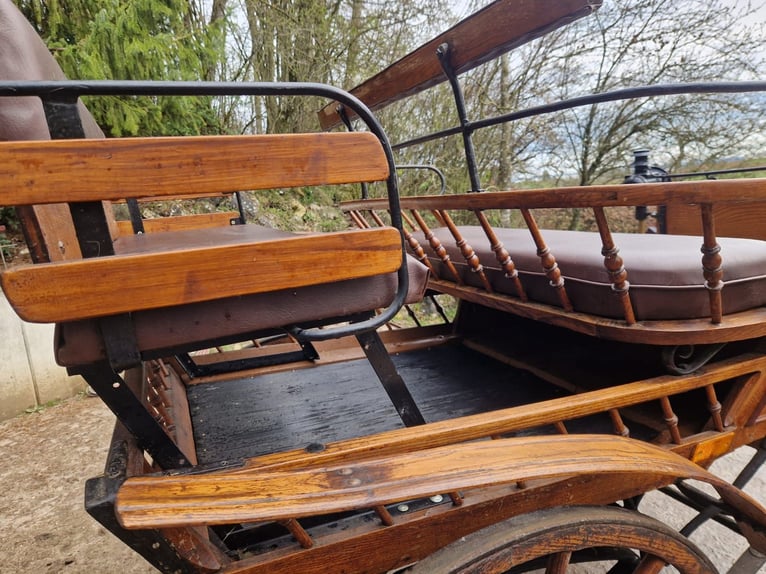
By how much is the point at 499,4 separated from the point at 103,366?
1.50 meters

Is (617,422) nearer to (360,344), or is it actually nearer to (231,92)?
(360,344)

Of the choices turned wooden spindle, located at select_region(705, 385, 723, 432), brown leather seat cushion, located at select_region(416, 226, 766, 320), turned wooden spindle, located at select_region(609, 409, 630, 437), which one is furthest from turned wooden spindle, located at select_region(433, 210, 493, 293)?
turned wooden spindle, located at select_region(705, 385, 723, 432)

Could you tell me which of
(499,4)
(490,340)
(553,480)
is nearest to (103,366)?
(553,480)

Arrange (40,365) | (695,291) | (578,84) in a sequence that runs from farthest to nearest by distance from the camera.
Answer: (578,84), (40,365), (695,291)

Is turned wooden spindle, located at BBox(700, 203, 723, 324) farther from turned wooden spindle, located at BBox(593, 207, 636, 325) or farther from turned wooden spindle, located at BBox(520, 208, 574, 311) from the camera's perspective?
turned wooden spindle, located at BBox(520, 208, 574, 311)

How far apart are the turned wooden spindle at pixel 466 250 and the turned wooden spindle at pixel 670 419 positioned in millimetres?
597

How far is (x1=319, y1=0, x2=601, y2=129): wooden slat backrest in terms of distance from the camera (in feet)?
4.37

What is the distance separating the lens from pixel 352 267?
0.94 m

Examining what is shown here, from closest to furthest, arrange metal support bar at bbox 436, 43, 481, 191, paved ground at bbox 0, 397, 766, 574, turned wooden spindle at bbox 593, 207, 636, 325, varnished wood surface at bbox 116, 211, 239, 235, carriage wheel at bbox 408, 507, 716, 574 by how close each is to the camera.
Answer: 1. carriage wheel at bbox 408, 507, 716, 574
2. turned wooden spindle at bbox 593, 207, 636, 325
3. metal support bar at bbox 436, 43, 481, 191
4. paved ground at bbox 0, 397, 766, 574
5. varnished wood surface at bbox 116, 211, 239, 235

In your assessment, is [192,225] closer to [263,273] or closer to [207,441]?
[207,441]

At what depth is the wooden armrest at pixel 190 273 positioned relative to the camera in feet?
2.35

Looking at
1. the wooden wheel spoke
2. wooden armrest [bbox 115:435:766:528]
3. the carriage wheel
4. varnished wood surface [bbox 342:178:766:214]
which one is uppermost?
varnished wood surface [bbox 342:178:766:214]

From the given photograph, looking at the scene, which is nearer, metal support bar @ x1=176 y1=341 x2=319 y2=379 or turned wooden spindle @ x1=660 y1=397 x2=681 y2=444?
turned wooden spindle @ x1=660 y1=397 x2=681 y2=444

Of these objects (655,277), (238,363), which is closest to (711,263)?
(655,277)
